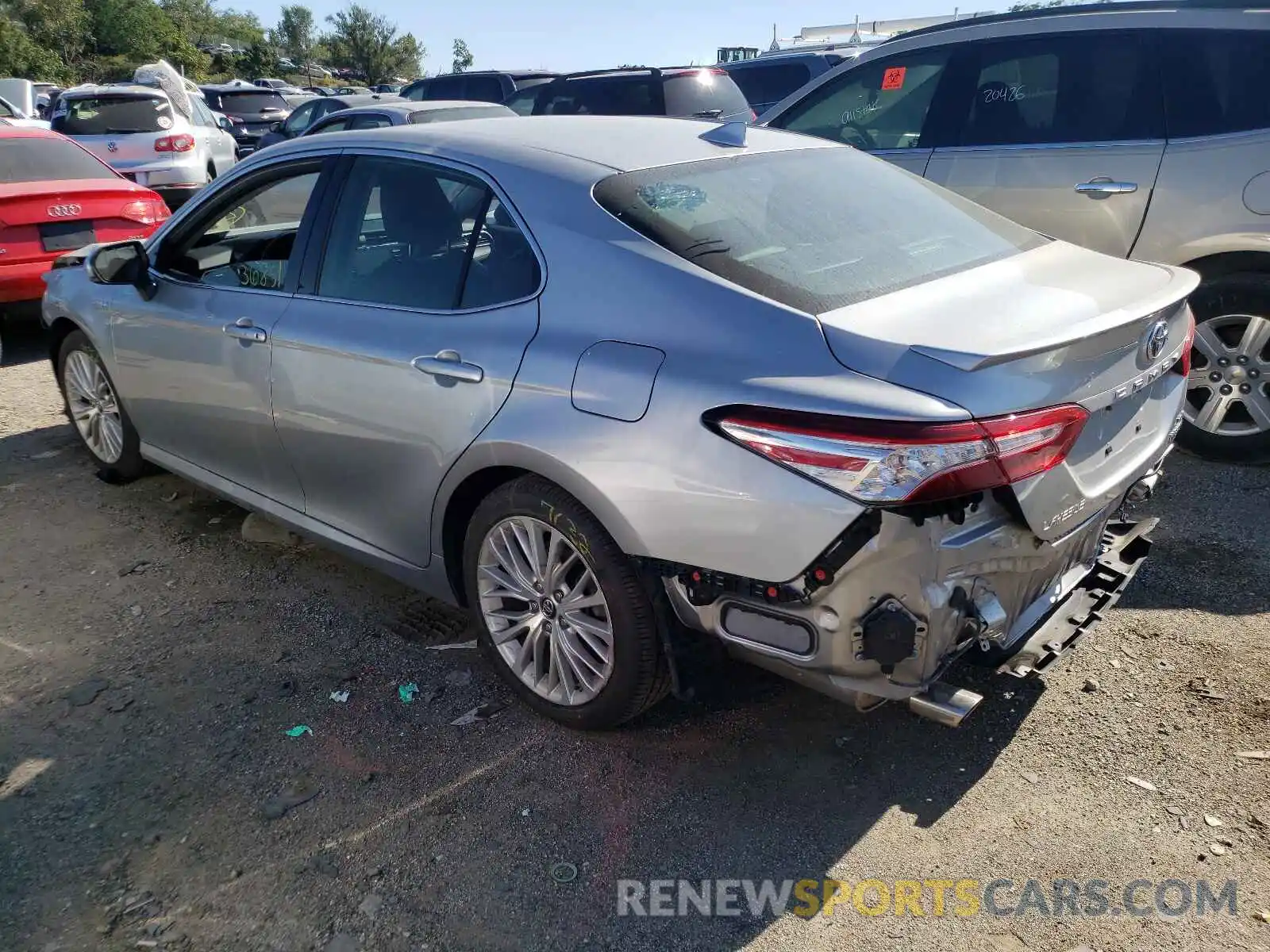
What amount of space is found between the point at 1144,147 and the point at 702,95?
655 centimetres

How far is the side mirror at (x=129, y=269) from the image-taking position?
4.29m

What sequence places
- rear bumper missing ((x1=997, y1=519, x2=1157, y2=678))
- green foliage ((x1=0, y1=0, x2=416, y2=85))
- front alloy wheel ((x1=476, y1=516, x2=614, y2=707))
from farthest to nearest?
green foliage ((x1=0, y1=0, x2=416, y2=85)) → front alloy wheel ((x1=476, y1=516, x2=614, y2=707)) → rear bumper missing ((x1=997, y1=519, x2=1157, y2=678))

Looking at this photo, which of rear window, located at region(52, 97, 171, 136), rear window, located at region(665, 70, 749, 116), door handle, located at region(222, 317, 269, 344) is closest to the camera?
door handle, located at region(222, 317, 269, 344)

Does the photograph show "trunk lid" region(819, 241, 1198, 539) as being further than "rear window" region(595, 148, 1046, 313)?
No

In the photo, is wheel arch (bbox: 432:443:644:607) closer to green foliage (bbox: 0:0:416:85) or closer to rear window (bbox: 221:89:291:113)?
rear window (bbox: 221:89:291:113)

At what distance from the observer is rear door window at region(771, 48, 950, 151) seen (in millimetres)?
5641

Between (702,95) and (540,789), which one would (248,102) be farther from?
(540,789)

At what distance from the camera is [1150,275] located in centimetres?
314

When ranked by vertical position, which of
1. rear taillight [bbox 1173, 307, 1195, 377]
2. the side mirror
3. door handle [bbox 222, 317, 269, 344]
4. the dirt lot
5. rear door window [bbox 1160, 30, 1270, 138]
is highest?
rear door window [bbox 1160, 30, 1270, 138]

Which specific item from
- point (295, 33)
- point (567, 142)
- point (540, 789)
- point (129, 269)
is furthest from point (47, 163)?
point (295, 33)

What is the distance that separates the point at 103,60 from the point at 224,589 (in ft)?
186

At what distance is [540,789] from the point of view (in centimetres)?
291

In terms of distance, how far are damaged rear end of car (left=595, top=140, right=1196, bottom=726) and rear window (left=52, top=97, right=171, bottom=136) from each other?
38.1ft

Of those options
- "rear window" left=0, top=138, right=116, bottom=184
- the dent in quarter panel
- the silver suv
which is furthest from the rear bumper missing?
"rear window" left=0, top=138, right=116, bottom=184
